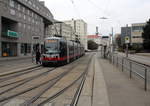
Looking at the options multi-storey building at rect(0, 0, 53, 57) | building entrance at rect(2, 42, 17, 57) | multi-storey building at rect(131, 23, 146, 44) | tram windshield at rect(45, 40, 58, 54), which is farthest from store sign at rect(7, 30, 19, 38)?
multi-storey building at rect(131, 23, 146, 44)

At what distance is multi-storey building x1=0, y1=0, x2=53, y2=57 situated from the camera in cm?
3693

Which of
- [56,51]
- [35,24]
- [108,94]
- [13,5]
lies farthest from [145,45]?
[108,94]

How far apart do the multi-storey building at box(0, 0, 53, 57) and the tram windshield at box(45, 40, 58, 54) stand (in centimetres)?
1533

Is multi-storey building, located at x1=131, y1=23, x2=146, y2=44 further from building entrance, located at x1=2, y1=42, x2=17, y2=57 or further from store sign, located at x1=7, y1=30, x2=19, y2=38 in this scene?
building entrance, located at x1=2, y1=42, x2=17, y2=57

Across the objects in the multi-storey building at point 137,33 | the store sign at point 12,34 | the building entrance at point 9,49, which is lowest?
the building entrance at point 9,49

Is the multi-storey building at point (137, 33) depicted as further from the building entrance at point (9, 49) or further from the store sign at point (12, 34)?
the building entrance at point (9, 49)

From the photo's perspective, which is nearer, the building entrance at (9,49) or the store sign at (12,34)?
the store sign at (12,34)

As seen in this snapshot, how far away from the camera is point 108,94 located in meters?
6.57

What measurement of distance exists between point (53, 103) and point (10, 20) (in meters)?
37.8

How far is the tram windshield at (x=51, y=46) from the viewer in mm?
17805

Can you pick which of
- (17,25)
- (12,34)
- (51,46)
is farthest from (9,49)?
(51,46)

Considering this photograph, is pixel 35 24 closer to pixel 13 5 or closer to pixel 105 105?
pixel 13 5

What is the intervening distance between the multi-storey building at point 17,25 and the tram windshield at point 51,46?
50.3 feet

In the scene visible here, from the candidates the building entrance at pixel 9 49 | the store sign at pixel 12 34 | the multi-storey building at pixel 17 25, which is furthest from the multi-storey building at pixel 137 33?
the building entrance at pixel 9 49
